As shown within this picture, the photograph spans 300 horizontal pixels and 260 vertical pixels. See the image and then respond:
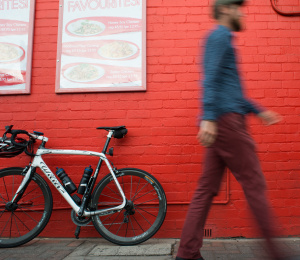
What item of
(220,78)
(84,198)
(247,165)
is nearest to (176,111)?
(84,198)

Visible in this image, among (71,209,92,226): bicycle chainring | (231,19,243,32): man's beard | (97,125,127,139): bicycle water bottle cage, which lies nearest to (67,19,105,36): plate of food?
(97,125,127,139): bicycle water bottle cage

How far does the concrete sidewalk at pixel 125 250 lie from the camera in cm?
279

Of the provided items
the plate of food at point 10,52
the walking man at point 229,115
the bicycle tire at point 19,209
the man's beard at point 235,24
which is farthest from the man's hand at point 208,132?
the plate of food at point 10,52

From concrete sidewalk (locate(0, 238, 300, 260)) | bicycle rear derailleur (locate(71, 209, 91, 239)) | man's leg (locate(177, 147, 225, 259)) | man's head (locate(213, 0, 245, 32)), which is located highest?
man's head (locate(213, 0, 245, 32))

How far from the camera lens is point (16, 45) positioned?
12.3 feet

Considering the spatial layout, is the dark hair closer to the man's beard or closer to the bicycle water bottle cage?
the man's beard

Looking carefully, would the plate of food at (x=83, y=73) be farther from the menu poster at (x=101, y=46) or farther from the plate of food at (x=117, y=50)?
the plate of food at (x=117, y=50)

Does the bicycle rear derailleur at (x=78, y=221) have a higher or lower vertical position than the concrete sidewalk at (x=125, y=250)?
higher

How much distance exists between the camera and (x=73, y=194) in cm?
338

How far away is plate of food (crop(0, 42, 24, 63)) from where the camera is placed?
3.72 m

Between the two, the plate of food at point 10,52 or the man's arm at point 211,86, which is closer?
the man's arm at point 211,86

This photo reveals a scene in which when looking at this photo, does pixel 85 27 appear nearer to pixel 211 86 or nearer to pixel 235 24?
pixel 235 24

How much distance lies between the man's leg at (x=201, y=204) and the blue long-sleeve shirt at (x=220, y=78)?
0.35 metres

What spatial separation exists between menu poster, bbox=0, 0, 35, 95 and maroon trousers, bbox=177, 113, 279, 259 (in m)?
2.55
